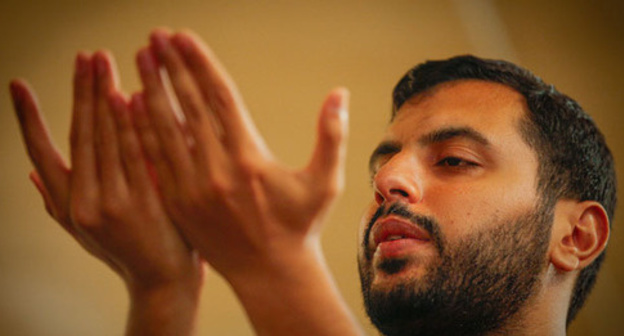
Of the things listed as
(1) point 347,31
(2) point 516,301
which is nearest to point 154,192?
(2) point 516,301

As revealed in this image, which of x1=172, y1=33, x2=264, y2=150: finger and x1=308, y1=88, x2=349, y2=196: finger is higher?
x1=172, y1=33, x2=264, y2=150: finger

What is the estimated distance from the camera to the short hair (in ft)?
2.57

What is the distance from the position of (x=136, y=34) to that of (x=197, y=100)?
846 mm

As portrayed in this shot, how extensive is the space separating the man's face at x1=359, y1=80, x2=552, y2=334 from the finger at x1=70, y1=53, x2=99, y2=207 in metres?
0.39

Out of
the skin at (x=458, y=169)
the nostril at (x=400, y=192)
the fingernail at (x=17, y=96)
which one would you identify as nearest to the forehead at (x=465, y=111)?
the skin at (x=458, y=169)

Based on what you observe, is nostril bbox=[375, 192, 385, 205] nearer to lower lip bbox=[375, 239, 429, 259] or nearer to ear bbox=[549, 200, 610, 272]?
lower lip bbox=[375, 239, 429, 259]

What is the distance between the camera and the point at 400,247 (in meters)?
0.67

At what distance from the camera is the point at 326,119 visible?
377 mm

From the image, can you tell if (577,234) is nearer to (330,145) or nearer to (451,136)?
(451,136)

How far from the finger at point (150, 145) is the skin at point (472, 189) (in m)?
0.34

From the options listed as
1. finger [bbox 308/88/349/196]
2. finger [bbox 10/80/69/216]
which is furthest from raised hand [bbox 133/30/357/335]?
finger [bbox 10/80/69/216]

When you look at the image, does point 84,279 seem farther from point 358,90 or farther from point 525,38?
point 525,38

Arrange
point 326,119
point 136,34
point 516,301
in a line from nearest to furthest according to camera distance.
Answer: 1. point 326,119
2. point 516,301
3. point 136,34

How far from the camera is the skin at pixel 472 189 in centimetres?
68
